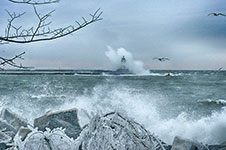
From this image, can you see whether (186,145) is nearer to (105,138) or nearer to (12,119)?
(105,138)

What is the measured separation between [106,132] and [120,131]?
11cm

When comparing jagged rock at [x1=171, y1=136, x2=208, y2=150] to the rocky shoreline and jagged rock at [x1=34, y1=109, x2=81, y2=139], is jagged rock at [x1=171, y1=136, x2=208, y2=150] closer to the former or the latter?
the rocky shoreline

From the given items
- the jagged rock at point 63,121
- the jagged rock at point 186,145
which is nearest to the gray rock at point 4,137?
the jagged rock at point 63,121

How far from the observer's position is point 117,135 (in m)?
2.13

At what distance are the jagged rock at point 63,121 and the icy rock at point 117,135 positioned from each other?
7.07ft

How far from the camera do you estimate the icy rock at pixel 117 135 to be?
83.3 inches

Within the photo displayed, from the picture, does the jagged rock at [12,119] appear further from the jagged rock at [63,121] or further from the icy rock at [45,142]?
the icy rock at [45,142]

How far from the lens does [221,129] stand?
8281 mm

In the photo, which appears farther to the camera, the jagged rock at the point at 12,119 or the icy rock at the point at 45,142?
the jagged rock at the point at 12,119

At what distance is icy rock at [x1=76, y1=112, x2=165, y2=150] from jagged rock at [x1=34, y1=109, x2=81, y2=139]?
2.15 meters

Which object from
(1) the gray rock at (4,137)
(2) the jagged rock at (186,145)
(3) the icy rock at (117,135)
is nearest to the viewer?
(3) the icy rock at (117,135)

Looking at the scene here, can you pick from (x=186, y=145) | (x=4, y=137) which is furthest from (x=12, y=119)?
(x=186, y=145)

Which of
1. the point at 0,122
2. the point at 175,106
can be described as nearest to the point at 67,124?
the point at 0,122

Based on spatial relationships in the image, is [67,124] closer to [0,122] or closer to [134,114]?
[0,122]
